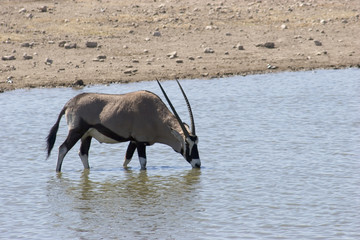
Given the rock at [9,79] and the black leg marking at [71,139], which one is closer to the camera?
the black leg marking at [71,139]

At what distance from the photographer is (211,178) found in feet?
34.3

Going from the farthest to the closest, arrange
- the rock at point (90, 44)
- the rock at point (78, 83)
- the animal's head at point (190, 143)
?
the rock at point (90, 44) < the rock at point (78, 83) < the animal's head at point (190, 143)

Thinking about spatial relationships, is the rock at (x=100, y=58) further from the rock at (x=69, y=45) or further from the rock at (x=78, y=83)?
the rock at (x=78, y=83)

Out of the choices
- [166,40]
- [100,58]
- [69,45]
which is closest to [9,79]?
[100,58]

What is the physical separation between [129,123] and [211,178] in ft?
4.49

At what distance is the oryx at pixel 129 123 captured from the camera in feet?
35.1

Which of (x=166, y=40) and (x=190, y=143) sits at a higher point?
(x=166, y=40)

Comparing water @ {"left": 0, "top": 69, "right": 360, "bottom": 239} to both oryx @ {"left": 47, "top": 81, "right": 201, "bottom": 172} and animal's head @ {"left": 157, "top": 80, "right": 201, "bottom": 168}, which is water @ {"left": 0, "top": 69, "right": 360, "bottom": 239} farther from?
oryx @ {"left": 47, "top": 81, "right": 201, "bottom": 172}

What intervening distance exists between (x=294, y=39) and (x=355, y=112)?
22.8 ft

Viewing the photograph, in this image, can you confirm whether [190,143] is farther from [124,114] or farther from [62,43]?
[62,43]

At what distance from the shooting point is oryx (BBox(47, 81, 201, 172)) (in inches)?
421

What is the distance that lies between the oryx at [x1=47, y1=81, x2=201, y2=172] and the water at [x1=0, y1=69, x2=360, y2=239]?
1.49ft

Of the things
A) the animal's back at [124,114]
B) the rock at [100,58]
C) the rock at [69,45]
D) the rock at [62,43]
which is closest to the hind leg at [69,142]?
the animal's back at [124,114]

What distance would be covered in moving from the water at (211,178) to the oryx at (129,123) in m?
0.45
